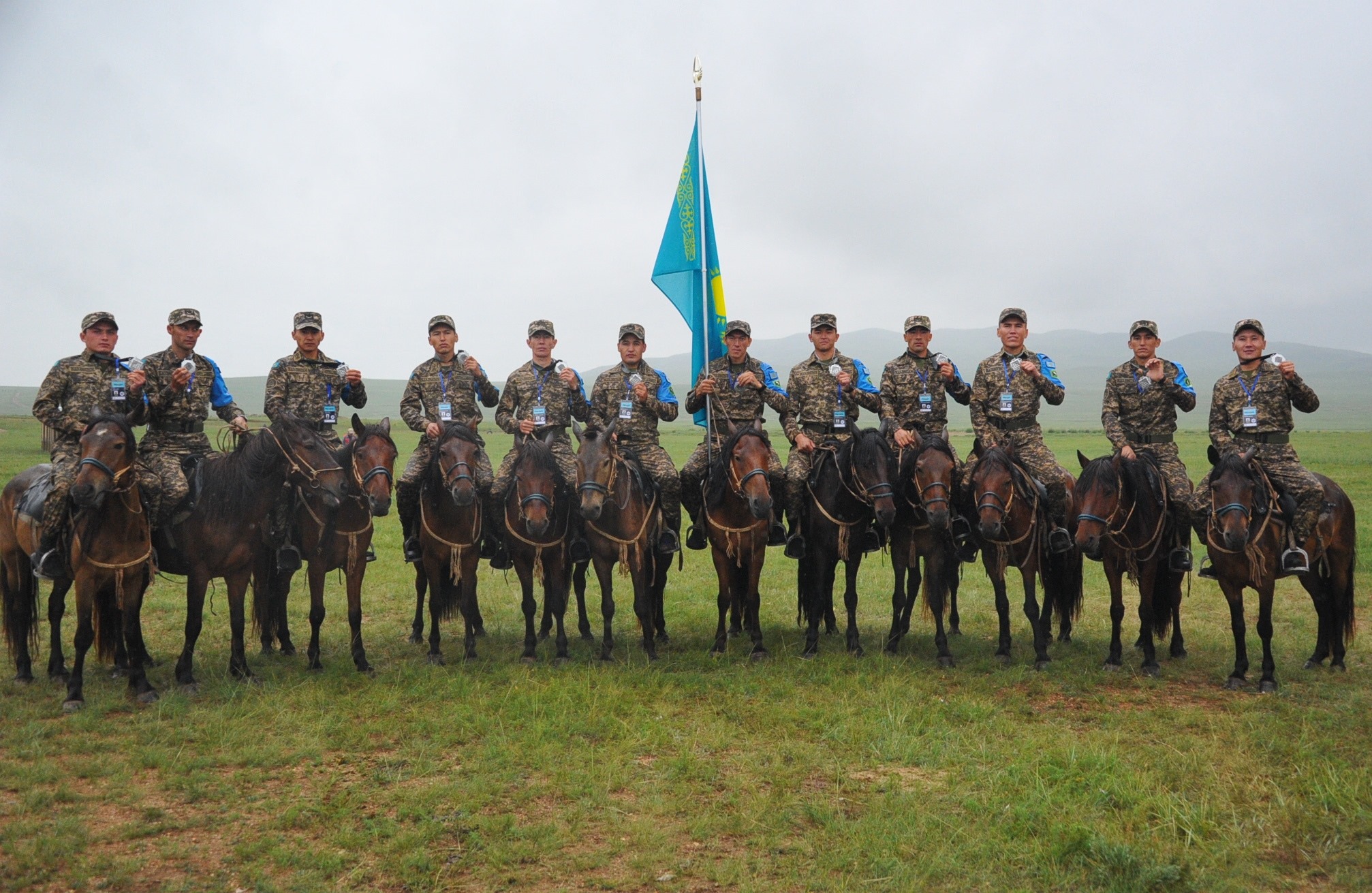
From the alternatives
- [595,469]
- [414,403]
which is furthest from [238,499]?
[595,469]

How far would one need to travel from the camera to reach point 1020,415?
943 centimetres

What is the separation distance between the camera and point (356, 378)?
9.49m

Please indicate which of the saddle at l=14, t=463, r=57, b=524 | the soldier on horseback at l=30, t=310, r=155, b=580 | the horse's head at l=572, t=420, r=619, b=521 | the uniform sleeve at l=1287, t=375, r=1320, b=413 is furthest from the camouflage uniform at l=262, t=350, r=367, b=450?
the uniform sleeve at l=1287, t=375, r=1320, b=413

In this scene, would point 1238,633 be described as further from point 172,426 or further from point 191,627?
point 172,426

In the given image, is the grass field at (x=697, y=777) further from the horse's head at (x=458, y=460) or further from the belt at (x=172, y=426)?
the belt at (x=172, y=426)

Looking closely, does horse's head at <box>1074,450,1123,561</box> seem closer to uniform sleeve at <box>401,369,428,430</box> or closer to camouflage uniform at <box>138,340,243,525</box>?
uniform sleeve at <box>401,369,428,430</box>

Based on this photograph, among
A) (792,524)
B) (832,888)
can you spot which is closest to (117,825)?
(832,888)

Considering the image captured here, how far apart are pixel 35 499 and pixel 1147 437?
10677mm

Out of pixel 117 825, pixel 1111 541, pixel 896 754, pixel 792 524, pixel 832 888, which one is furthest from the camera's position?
pixel 792 524

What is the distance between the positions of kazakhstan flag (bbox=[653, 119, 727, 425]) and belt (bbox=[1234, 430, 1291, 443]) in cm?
545

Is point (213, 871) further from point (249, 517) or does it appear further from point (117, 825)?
point (249, 517)

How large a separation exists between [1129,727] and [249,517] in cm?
769

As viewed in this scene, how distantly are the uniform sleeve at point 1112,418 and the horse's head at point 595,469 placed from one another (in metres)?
4.98

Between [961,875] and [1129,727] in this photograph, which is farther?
[1129,727]
